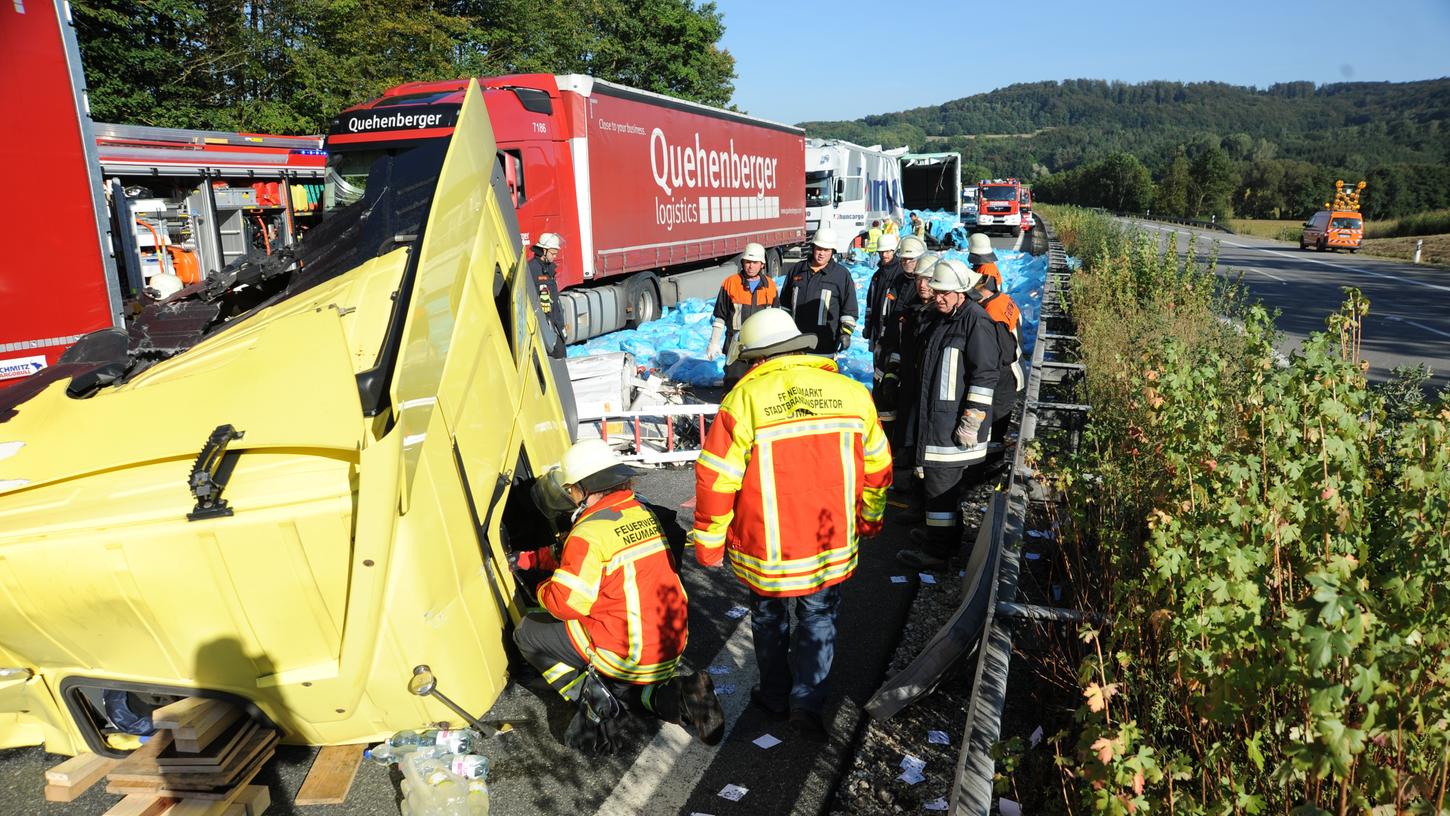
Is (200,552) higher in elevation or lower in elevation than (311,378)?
lower

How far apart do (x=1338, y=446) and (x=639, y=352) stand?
323 inches

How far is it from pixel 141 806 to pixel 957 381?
4.09 meters

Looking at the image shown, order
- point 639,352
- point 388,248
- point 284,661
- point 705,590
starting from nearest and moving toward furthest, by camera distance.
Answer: point 284,661 < point 388,248 < point 705,590 < point 639,352

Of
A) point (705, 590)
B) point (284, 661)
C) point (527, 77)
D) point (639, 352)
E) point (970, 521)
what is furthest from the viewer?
point (527, 77)

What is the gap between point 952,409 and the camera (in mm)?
5043

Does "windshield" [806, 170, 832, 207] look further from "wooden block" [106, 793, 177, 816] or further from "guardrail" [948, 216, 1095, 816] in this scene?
"wooden block" [106, 793, 177, 816]

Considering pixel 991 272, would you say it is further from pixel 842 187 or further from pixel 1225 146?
pixel 1225 146

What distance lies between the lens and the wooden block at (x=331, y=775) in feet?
10.5

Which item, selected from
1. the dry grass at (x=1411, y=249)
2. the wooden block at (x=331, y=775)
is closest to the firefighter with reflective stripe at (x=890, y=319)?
the wooden block at (x=331, y=775)

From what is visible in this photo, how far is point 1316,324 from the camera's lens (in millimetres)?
14070

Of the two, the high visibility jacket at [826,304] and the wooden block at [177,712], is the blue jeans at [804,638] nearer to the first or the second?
the wooden block at [177,712]

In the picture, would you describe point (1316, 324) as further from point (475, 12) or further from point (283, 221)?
point (475, 12)

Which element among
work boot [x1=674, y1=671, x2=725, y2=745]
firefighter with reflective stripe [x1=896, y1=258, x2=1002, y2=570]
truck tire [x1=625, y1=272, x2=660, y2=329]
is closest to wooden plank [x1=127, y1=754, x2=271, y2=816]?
work boot [x1=674, y1=671, x2=725, y2=745]

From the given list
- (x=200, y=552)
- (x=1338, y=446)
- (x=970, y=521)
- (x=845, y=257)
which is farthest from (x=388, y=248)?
(x=845, y=257)
